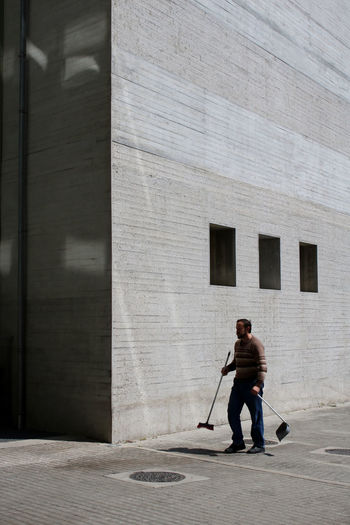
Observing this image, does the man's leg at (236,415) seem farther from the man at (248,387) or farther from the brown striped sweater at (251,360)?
the brown striped sweater at (251,360)

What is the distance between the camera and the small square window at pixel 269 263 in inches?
582

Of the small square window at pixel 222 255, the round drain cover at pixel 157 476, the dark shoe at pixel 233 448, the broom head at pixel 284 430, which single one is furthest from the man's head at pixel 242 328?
the small square window at pixel 222 255

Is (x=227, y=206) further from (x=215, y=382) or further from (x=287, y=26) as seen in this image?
(x=287, y=26)

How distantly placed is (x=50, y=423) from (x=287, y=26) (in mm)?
10506

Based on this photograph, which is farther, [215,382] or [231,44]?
[231,44]

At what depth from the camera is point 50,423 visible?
11500mm

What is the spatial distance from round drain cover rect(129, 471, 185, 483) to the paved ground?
11 cm

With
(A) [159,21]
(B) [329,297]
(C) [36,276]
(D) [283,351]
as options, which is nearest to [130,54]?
(A) [159,21]

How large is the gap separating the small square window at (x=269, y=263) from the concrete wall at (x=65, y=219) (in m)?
4.81

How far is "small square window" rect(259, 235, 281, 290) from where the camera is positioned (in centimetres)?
1478

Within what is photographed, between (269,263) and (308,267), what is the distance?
5.90 feet

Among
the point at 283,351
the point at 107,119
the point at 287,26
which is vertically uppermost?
the point at 287,26

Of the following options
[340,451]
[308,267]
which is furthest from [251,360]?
[308,267]

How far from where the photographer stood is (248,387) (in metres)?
9.88
